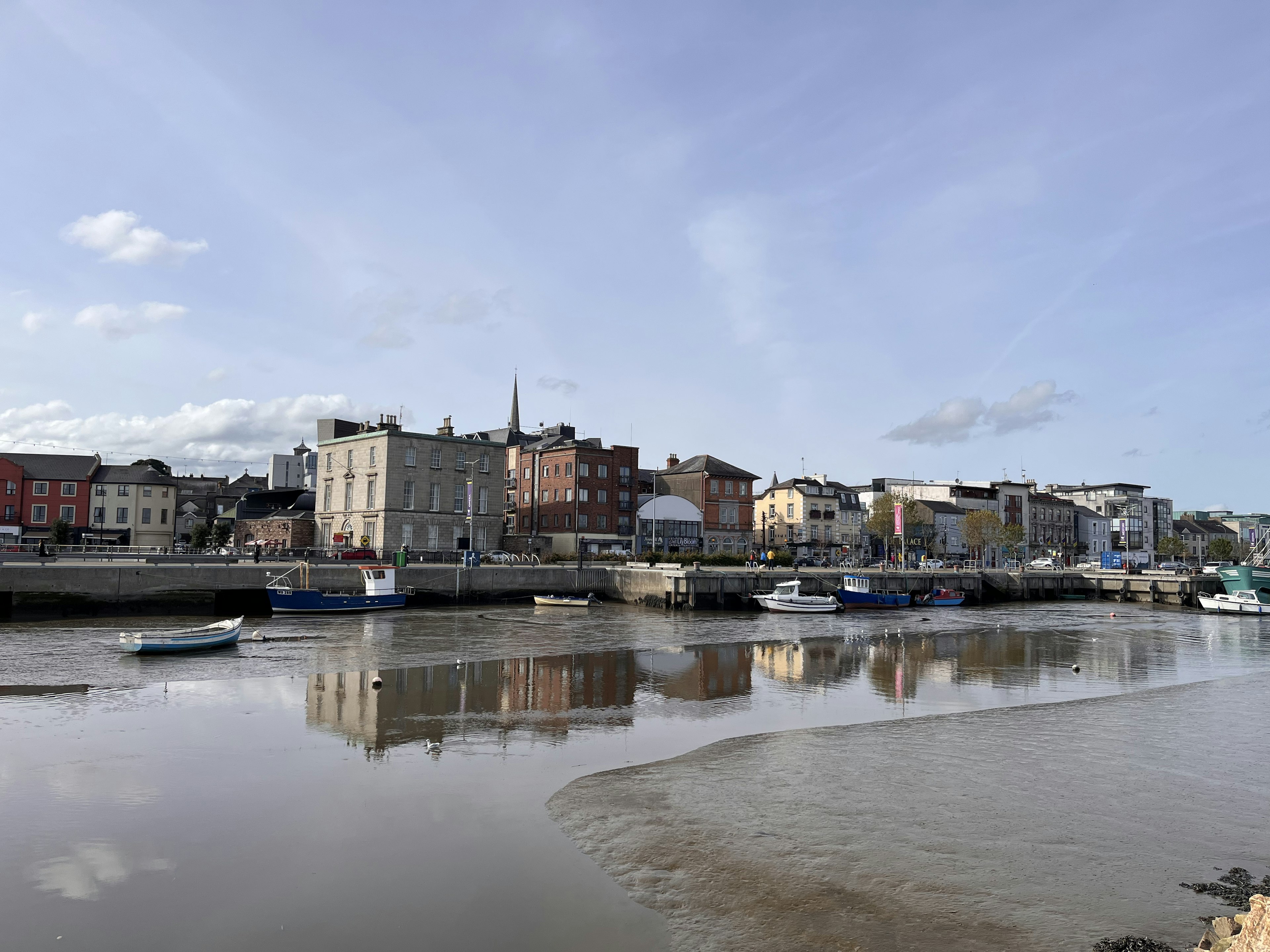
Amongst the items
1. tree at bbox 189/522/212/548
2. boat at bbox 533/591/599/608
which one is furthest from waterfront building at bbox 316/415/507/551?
tree at bbox 189/522/212/548

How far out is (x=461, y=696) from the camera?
23609 mm

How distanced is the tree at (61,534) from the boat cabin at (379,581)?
46092mm

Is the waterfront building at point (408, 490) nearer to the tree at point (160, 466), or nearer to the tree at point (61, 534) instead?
the tree at point (61, 534)

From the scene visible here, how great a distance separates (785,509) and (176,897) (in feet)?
327

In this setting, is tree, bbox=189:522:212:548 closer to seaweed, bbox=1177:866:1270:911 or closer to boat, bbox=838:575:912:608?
boat, bbox=838:575:912:608

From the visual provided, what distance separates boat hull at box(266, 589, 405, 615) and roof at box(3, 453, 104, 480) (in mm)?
51071

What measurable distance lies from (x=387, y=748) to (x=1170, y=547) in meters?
151

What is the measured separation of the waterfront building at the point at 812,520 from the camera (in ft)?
339

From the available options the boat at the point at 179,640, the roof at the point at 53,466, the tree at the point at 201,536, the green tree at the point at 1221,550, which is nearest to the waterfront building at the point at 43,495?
the roof at the point at 53,466

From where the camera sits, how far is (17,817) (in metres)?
13.0

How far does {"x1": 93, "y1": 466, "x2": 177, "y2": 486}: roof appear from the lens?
281ft

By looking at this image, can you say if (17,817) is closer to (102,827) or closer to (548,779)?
(102,827)

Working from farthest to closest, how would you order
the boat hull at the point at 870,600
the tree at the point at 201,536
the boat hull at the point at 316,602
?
1. the tree at the point at 201,536
2. the boat hull at the point at 870,600
3. the boat hull at the point at 316,602

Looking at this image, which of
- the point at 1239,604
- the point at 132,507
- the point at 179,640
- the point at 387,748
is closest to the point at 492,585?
the point at 179,640
